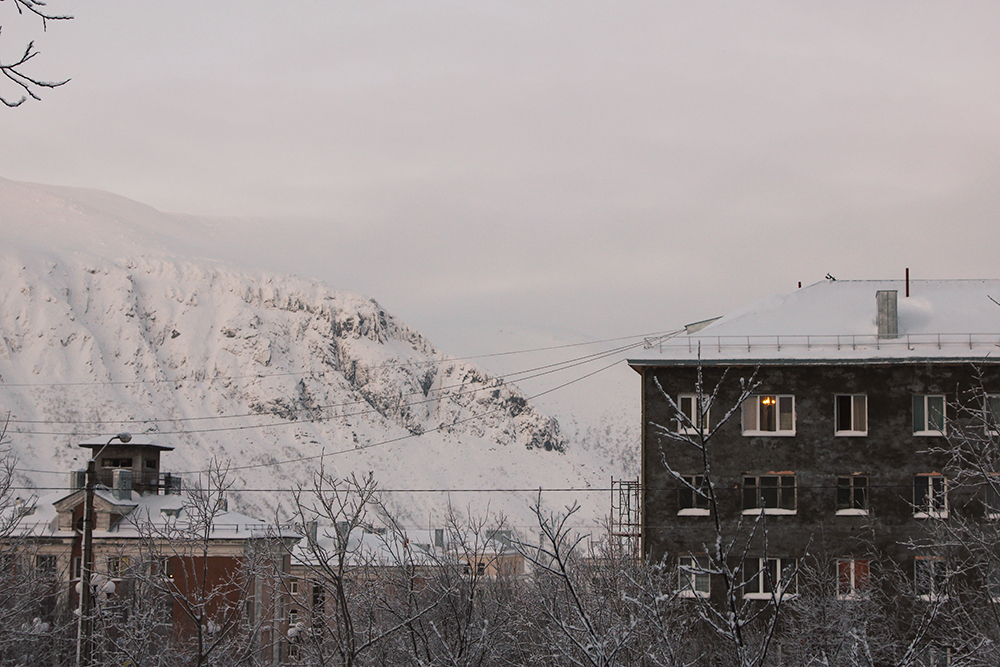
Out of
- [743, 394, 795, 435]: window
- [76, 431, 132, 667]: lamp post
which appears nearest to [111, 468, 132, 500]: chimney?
[743, 394, 795, 435]: window

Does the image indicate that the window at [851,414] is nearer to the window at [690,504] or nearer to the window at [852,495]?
the window at [852,495]

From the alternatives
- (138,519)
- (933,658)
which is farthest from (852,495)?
(138,519)

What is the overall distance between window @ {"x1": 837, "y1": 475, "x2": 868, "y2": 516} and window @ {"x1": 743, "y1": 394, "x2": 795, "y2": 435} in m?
2.59

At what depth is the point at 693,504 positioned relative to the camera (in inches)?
1614

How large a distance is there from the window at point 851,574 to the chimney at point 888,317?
8531mm

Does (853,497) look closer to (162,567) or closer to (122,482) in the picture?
(162,567)

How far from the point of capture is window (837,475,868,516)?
40.3 m

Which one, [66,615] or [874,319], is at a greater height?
[874,319]

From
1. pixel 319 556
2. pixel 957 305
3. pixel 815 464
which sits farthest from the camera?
pixel 957 305

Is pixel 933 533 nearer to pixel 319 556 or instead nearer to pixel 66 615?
pixel 319 556

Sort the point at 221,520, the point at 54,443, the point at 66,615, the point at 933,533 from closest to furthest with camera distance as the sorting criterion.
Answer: the point at 933,533 → the point at 66,615 → the point at 221,520 → the point at 54,443

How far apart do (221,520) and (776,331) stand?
1639 inches

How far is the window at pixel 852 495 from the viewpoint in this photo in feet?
132

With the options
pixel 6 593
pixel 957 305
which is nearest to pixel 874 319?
pixel 957 305
